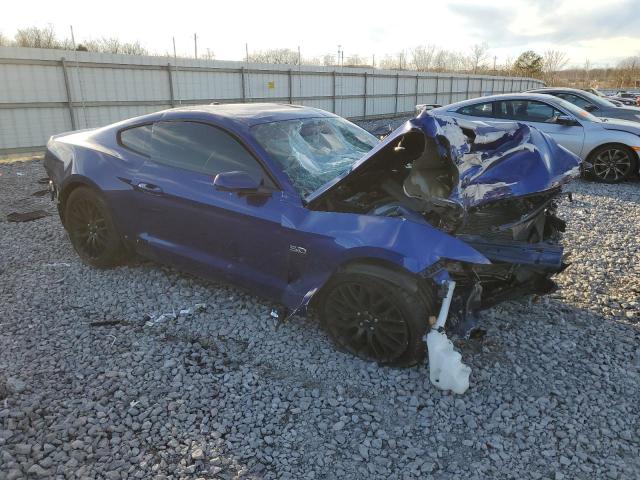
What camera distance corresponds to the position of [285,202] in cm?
318

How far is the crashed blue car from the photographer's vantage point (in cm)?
281

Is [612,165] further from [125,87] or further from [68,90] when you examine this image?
[68,90]

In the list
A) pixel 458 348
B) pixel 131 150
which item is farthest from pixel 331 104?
pixel 458 348

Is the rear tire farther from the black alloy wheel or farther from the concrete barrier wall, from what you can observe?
the concrete barrier wall

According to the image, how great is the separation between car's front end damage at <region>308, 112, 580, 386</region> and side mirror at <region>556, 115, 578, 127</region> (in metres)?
5.54

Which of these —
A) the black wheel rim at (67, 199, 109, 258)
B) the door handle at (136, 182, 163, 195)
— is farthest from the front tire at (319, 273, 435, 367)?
the black wheel rim at (67, 199, 109, 258)

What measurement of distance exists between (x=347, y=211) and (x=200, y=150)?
4.47ft

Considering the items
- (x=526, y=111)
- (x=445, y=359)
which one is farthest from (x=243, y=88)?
(x=445, y=359)

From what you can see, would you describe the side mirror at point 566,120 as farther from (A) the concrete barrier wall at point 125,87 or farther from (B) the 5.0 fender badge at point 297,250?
(A) the concrete barrier wall at point 125,87

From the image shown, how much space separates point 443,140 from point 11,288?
3.83m

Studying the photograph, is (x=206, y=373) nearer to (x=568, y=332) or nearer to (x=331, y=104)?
(x=568, y=332)

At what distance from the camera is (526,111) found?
336 inches

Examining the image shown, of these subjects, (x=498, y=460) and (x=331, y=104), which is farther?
(x=331, y=104)

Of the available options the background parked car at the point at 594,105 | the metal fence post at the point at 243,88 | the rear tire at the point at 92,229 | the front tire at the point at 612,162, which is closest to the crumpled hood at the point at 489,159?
the rear tire at the point at 92,229
